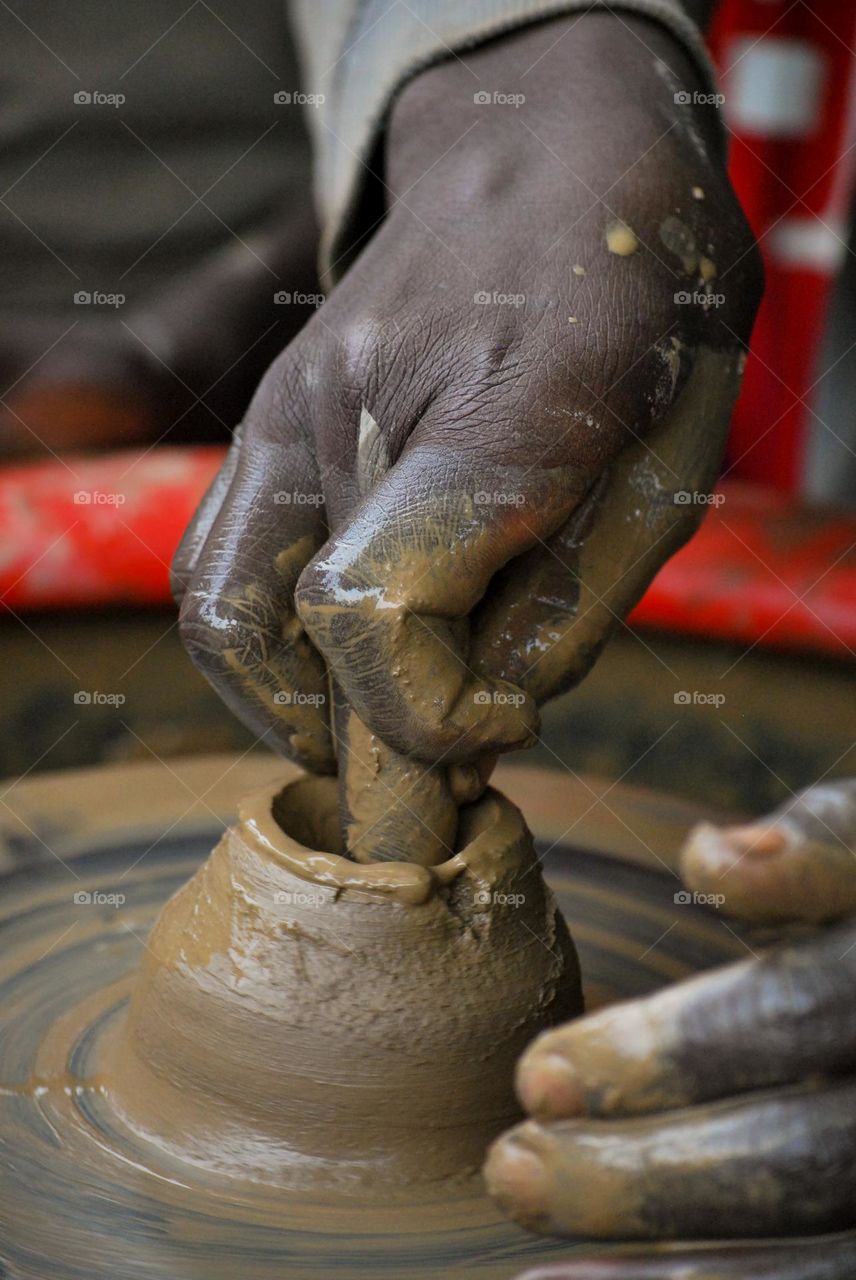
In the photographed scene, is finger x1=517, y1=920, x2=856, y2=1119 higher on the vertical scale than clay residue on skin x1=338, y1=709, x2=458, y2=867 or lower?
higher

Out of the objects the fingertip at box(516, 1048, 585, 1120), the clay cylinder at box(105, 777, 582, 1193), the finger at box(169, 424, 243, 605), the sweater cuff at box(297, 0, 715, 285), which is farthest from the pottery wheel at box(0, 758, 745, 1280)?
the sweater cuff at box(297, 0, 715, 285)

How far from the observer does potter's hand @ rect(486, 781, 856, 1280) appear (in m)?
0.92

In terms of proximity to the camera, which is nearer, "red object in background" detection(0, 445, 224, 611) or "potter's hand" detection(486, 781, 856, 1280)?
"potter's hand" detection(486, 781, 856, 1280)

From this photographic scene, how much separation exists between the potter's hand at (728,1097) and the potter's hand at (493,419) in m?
0.47

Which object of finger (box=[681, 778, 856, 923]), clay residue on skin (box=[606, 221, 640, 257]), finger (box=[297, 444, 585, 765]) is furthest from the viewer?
clay residue on skin (box=[606, 221, 640, 257])

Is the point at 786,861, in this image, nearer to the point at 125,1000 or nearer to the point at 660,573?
the point at 125,1000

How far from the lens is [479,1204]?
54.4 inches

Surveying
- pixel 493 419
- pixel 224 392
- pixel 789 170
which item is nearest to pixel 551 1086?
pixel 493 419

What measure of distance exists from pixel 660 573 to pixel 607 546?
3.37ft

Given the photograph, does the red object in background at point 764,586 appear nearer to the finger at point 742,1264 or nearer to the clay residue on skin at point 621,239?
the clay residue on skin at point 621,239

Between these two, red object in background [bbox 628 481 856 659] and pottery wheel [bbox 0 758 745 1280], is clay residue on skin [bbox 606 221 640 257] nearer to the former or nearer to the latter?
pottery wheel [bbox 0 758 745 1280]

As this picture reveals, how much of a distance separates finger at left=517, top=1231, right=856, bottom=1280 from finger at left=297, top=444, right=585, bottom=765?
541 mm

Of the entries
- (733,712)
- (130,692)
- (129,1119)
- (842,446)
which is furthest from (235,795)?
(842,446)

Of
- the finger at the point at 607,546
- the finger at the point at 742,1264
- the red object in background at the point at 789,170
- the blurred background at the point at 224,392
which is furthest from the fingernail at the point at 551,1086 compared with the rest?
the red object in background at the point at 789,170
